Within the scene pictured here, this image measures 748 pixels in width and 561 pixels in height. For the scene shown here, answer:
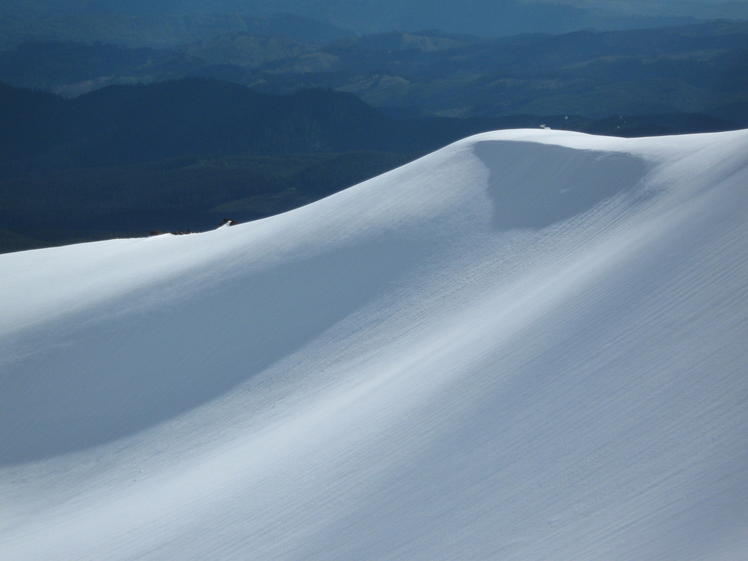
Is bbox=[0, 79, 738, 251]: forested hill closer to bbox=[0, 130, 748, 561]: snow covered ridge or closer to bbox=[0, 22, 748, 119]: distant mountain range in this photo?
A: bbox=[0, 22, 748, 119]: distant mountain range

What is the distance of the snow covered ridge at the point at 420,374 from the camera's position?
17.5 feet

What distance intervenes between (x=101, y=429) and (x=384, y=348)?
310 centimetres

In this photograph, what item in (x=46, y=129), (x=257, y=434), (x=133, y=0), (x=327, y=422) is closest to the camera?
(x=327, y=422)

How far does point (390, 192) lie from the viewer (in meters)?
11.8

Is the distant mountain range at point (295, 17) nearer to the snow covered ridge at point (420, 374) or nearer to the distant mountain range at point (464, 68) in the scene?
the distant mountain range at point (464, 68)

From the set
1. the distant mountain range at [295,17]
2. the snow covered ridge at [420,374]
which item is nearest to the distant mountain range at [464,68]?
the distant mountain range at [295,17]

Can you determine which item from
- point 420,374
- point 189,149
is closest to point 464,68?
point 189,149

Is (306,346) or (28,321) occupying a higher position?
(28,321)

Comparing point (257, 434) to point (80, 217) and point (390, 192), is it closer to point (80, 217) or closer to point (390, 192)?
Answer: point (390, 192)

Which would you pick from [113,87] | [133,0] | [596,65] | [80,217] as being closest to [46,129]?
[113,87]

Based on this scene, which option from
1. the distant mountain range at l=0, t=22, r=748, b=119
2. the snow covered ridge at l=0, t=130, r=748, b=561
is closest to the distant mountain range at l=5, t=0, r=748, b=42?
the distant mountain range at l=0, t=22, r=748, b=119

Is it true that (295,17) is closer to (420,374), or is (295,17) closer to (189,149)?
(189,149)

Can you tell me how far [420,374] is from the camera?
7535 millimetres

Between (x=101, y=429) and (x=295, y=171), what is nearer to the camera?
(x=101, y=429)
